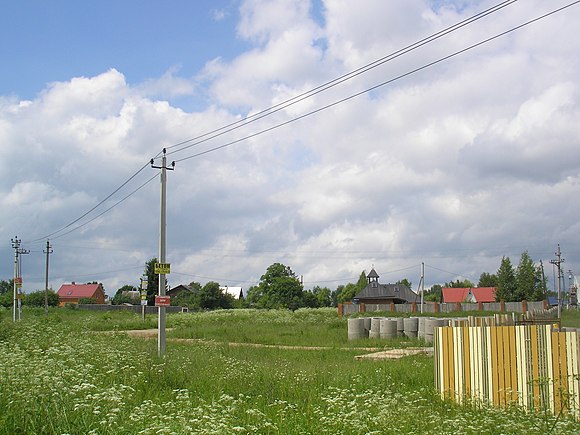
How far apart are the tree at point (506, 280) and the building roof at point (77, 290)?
247ft

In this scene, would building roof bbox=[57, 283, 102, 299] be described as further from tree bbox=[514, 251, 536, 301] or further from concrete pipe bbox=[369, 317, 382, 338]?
concrete pipe bbox=[369, 317, 382, 338]

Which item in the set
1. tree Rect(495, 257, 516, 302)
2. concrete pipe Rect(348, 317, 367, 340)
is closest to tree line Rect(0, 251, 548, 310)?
tree Rect(495, 257, 516, 302)

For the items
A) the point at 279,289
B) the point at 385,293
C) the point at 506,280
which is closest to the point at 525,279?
the point at 506,280

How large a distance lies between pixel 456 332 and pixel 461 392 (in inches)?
45.3

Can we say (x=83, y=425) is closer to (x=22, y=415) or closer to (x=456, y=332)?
(x=22, y=415)

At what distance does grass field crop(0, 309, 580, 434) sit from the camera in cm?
751

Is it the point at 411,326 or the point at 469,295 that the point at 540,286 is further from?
the point at 411,326

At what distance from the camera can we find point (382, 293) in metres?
96.5

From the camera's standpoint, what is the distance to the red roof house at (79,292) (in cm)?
12212

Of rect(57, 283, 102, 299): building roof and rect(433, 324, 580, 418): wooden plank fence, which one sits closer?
rect(433, 324, 580, 418): wooden plank fence

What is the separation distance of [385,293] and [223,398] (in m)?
88.9

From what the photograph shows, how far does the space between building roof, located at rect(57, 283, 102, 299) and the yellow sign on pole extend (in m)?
106

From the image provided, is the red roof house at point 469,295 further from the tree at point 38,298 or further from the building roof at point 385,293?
the tree at point 38,298

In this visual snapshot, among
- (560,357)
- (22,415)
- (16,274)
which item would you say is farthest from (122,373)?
(16,274)
